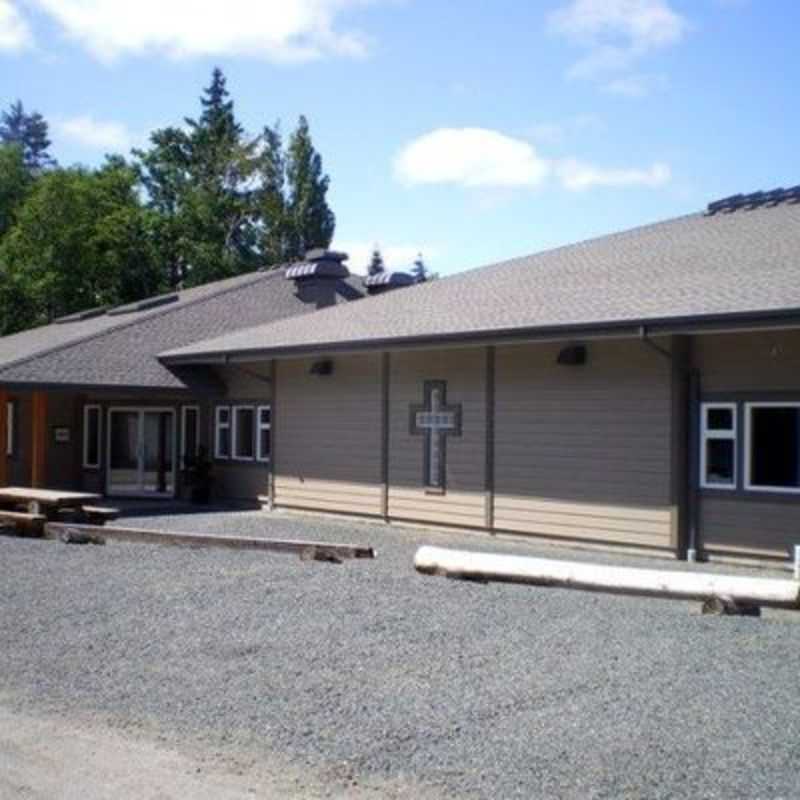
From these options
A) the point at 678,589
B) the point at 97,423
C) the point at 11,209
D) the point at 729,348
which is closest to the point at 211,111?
the point at 11,209

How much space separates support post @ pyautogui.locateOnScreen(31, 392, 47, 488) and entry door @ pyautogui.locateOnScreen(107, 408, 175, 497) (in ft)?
4.85

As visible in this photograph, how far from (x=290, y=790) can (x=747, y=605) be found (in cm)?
594

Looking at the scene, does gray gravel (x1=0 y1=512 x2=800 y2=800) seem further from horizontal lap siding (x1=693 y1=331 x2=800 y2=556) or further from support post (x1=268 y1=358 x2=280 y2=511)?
support post (x1=268 y1=358 x2=280 y2=511)

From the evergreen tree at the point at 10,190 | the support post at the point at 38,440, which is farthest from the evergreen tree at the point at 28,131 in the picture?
the support post at the point at 38,440

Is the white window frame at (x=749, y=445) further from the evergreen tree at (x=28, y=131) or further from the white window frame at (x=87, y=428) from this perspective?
the evergreen tree at (x=28, y=131)

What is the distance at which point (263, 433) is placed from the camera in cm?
2305

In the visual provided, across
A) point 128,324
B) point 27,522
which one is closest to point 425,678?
point 27,522

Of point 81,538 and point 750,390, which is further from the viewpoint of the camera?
point 81,538

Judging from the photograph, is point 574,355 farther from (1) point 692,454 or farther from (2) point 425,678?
(2) point 425,678

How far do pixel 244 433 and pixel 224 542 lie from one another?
9228 mm

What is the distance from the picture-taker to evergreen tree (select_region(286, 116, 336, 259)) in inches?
2014

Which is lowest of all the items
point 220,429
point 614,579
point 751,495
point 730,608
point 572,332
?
point 730,608

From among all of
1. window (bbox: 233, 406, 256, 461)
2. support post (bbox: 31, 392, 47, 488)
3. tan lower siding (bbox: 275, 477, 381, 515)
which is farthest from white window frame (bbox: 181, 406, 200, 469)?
tan lower siding (bbox: 275, 477, 381, 515)

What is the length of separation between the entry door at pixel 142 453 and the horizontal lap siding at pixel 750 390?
13977mm
